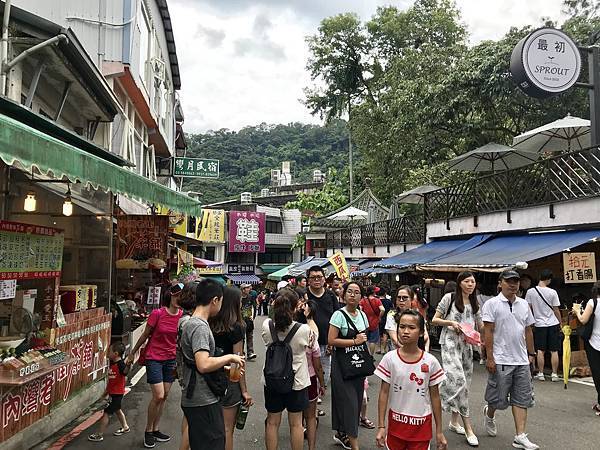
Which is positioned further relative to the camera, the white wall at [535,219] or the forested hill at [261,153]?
the forested hill at [261,153]

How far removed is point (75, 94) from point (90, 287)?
3.48m

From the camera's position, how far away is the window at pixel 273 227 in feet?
153

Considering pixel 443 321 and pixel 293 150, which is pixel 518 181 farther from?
pixel 293 150

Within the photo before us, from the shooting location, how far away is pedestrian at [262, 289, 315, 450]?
433 cm

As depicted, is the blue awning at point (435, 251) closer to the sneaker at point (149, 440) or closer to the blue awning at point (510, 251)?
the blue awning at point (510, 251)

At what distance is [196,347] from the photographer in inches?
137

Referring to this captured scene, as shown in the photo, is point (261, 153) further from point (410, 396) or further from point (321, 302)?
point (410, 396)

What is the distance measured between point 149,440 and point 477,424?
380 cm

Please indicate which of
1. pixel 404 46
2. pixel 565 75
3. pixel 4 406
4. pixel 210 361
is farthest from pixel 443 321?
pixel 404 46

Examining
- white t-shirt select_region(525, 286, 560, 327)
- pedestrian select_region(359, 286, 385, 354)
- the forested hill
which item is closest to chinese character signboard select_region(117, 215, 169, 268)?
pedestrian select_region(359, 286, 385, 354)

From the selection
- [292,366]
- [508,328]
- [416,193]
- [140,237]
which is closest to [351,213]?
[416,193]

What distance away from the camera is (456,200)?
14789mm

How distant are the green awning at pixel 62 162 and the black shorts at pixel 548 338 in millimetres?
6547

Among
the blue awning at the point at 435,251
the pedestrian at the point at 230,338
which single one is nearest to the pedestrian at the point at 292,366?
the pedestrian at the point at 230,338
